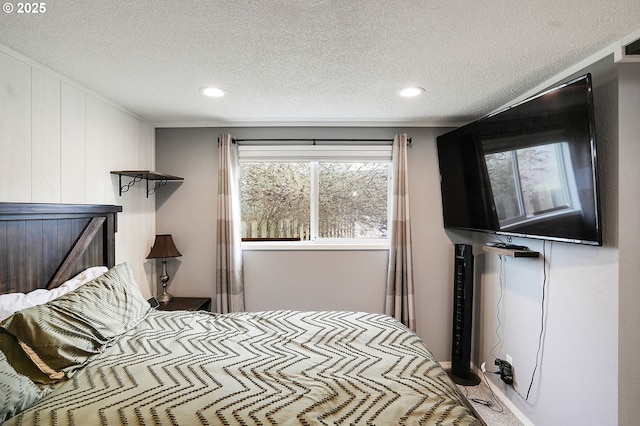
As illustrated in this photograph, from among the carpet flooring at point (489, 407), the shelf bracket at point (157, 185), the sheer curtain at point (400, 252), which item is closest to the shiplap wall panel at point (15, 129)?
the shelf bracket at point (157, 185)

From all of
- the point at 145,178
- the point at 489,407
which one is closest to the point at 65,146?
the point at 145,178

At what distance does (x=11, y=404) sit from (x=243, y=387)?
799mm

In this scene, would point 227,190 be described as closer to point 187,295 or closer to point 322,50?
point 187,295

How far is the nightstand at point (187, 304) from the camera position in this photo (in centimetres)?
286

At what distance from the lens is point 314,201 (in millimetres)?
3420

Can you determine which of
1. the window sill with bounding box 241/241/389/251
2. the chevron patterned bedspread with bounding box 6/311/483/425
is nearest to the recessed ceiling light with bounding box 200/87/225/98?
the window sill with bounding box 241/241/389/251

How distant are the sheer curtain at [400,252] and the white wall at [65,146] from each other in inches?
94.9

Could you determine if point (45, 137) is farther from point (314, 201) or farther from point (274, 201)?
point (314, 201)

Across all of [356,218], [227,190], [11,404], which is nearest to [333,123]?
[356,218]

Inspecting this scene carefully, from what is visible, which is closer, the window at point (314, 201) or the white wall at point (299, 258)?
the white wall at point (299, 258)

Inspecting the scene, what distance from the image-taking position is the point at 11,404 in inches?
44.3

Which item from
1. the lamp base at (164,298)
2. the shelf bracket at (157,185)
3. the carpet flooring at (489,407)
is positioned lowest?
the carpet flooring at (489,407)

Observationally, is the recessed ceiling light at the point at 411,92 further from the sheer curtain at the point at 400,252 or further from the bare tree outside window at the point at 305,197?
the bare tree outside window at the point at 305,197

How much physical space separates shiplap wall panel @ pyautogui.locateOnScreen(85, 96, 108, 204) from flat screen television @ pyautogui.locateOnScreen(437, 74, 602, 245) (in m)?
2.95
